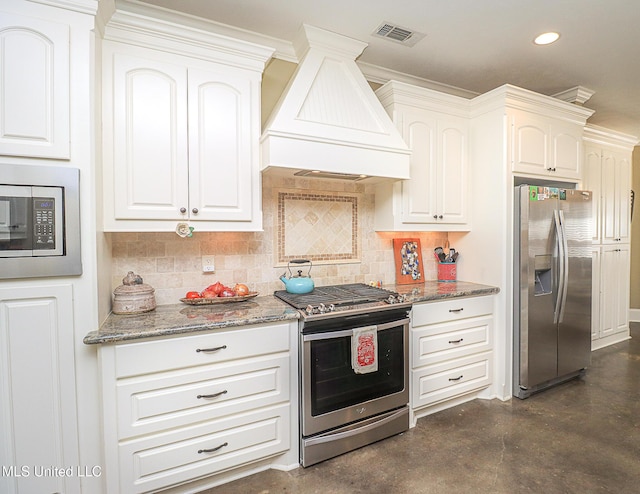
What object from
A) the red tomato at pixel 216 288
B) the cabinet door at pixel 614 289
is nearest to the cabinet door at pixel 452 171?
the red tomato at pixel 216 288

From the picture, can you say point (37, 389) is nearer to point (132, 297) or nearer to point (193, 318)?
point (132, 297)

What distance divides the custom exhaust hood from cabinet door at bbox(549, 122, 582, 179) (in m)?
1.51

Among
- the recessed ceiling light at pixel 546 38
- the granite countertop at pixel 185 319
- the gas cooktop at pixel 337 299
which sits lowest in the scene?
the granite countertop at pixel 185 319

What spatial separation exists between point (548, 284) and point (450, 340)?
1013 millimetres

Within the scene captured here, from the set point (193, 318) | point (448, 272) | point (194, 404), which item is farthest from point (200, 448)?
point (448, 272)

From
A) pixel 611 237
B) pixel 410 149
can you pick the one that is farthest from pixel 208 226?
pixel 611 237

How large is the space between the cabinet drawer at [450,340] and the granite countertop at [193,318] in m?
0.25

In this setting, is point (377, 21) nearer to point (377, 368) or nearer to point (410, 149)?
point (410, 149)

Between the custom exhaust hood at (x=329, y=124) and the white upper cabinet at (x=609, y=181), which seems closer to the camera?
the custom exhaust hood at (x=329, y=124)

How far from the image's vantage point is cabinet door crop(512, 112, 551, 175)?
277cm

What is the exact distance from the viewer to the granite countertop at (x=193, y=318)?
1.61 meters

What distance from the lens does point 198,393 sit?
5.70ft

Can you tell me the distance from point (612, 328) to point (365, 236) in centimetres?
349

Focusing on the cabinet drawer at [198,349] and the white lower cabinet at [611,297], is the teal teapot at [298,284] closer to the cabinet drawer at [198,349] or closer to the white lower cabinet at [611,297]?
the cabinet drawer at [198,349]
